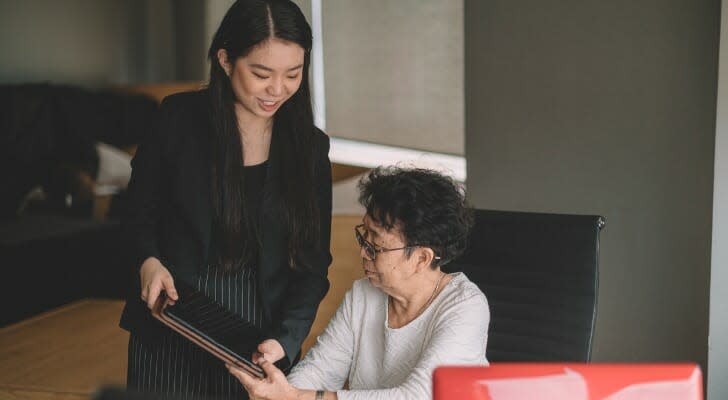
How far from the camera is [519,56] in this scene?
2.88m

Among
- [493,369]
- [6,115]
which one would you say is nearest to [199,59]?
[6,115]

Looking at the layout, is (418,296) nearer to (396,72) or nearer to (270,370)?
(270,370)

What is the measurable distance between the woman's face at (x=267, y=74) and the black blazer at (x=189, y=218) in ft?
0.38

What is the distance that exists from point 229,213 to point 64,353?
A: 2.35m

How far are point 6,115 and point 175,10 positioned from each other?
2926 millimetres

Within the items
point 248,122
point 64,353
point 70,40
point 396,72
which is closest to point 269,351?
point 248,122

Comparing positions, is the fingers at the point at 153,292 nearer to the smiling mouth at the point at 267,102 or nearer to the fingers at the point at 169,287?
the fingers at the point at 169,287

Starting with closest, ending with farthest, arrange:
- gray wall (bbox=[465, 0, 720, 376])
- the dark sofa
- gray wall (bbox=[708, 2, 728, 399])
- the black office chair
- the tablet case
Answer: the tablet case → the black office chair → gray wall (bbox=[708, 2, 728, 399]) → gray wall (bbox=[465, 0, 720, 376]) → the dark sofa

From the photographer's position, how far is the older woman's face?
1.58 metres

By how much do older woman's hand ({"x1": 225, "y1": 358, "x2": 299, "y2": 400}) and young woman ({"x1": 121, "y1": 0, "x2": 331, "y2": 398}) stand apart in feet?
0.34

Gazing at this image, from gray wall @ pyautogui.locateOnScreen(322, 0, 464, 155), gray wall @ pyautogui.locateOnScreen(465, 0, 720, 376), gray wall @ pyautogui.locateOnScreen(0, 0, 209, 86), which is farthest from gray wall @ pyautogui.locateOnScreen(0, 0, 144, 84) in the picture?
gray wall @ pyautogui.locateOnScreen(465, 0, 720, 376)

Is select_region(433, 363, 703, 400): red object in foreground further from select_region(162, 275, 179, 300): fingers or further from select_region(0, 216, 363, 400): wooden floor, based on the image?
→ select_region(0, 216, 363, 400): wooden floor

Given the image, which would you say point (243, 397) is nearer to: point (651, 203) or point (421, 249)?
point (421, 249)

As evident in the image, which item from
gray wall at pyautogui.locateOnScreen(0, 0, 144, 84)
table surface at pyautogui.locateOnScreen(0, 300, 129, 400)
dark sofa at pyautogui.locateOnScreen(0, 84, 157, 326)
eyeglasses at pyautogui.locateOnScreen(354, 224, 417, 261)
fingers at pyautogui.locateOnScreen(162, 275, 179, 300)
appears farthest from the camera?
gray wall at pyautogui.locateOnScreen(0, 0, 144, 84)
